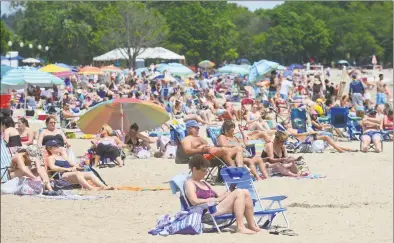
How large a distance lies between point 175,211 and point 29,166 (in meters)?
2.12

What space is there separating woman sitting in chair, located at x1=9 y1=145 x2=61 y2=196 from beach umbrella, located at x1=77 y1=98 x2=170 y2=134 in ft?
13.0

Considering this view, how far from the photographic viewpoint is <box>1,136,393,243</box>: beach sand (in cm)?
711

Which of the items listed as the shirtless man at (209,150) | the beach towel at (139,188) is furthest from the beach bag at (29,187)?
the shirtless man at (209,150)

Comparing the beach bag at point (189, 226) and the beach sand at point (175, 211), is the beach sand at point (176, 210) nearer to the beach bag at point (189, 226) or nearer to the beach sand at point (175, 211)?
the beach sand at point (175, 211)

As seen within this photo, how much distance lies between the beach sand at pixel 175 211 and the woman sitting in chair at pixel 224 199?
15 cm

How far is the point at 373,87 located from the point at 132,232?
37.7m

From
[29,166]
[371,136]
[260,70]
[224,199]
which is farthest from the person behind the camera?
[260,70]

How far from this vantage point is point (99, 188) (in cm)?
994

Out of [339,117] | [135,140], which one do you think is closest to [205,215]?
[135,140]

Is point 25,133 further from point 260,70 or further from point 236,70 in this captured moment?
point 236,70

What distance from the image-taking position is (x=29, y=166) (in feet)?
32.0

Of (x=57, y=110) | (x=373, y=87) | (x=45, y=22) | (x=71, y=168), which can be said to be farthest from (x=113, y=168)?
(x=45, y=22)

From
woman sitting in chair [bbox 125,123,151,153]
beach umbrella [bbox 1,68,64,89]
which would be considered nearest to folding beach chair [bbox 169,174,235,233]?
woman sitting in chair [bbox 125,123,151,153]

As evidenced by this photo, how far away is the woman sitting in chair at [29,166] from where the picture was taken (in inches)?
375
